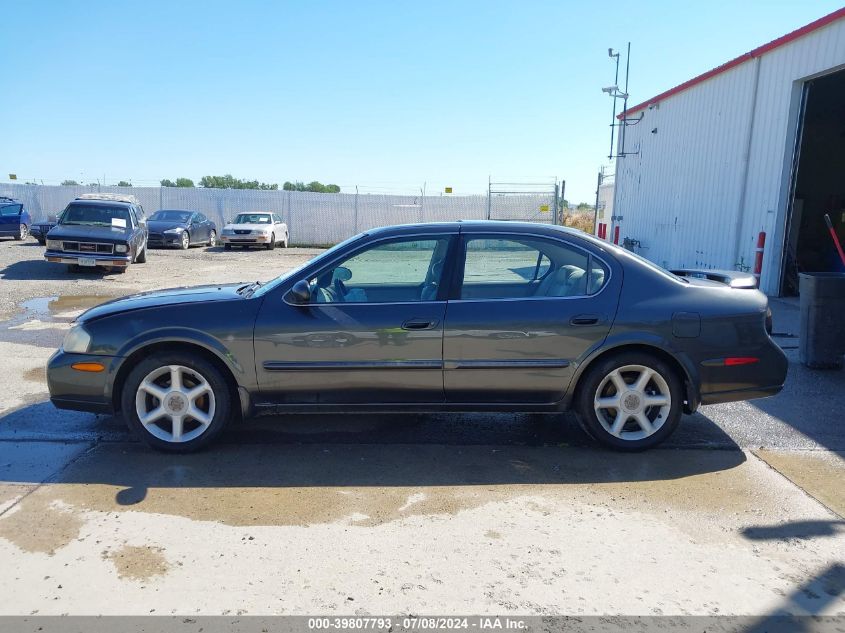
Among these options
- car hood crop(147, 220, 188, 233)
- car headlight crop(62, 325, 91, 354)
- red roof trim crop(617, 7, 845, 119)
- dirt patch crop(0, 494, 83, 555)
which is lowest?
dirt patch crop(0, 494, 83, 555)

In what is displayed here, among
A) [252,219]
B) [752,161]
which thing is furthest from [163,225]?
[752,161]

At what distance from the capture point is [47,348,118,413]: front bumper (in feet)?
14.3

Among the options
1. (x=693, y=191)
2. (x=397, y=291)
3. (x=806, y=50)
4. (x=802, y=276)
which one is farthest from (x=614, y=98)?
(x=397, y=291)

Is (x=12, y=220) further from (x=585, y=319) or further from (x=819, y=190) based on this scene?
(x=819, y=190)

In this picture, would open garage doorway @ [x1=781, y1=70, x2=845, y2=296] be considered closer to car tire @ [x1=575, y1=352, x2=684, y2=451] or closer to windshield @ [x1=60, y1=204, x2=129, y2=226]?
car tire @ [x1=575, y1=352, x2=684, y2=451]

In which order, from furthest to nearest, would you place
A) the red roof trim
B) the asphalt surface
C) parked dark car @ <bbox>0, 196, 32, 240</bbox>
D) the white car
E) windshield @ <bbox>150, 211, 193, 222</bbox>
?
the white car → windshield @ <bbox>150, 211, 193, 222</bbox> → parked dark car @ <bbox>0, 196, 32, 240</bbox> → the red roof trim → the asphalt surface

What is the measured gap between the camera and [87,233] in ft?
48.1

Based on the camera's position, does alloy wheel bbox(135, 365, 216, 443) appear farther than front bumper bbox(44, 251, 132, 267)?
No

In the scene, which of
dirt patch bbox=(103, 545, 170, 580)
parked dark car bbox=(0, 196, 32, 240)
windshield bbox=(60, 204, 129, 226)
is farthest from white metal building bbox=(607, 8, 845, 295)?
parked dark car bbox=(0, 196, 32, 240)

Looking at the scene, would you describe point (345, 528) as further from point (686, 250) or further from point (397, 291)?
point (686, 250)

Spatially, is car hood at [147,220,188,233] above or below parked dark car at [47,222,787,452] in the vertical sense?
above

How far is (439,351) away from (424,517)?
1.17 meters

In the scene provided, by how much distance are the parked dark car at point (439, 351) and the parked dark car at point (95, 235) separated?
11.2m

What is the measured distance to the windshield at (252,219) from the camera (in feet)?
83.4
